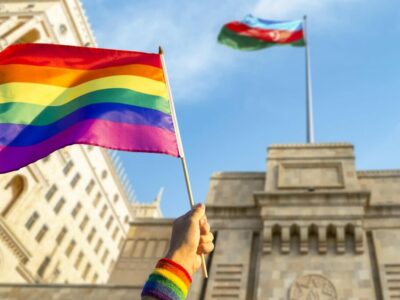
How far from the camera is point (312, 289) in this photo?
15.4 meters

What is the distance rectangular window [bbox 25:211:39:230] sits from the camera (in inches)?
1567

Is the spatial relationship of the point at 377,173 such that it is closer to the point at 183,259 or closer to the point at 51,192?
the point at 183,259

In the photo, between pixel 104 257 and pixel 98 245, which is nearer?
pixel 98 245

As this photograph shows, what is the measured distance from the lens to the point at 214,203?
19.6 metres

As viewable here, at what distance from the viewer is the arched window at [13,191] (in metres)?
37.0

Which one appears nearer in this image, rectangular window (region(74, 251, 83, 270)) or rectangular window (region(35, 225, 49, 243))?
rectangular window (region(35, 225, 49, 243))

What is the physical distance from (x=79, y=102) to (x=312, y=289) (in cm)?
1145

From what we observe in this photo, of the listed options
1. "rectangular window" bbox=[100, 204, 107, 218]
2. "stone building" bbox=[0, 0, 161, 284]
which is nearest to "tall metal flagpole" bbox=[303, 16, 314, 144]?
"stone building" bbox=[0, 0, 161, 284]

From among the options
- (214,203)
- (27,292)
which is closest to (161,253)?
(214,203)

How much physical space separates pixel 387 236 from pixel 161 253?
11.3 metres

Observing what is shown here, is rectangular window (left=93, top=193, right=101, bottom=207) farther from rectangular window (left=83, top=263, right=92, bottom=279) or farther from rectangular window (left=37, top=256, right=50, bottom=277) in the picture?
rectangular window (left=37, top=256, right=50, bottom=277)

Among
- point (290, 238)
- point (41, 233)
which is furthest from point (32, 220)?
point (290, 238)

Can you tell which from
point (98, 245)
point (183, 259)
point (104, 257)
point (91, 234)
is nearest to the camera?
point (183, 259)

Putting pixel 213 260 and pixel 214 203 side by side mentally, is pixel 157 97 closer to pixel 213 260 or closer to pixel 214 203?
pixel 213 260
